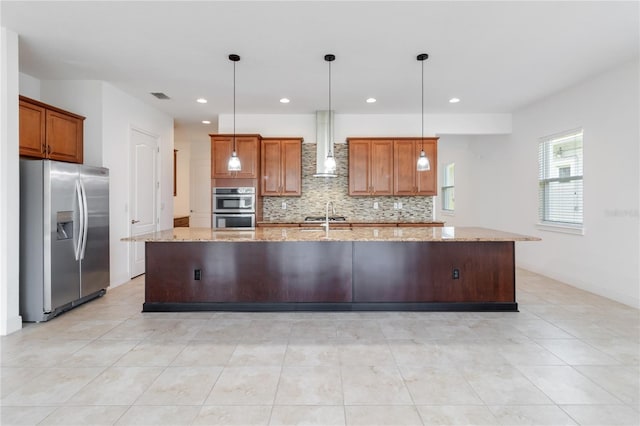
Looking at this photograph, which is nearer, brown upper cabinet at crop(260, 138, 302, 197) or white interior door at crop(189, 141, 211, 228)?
brown upper cabinet at crop(260, 138, 302, 197)

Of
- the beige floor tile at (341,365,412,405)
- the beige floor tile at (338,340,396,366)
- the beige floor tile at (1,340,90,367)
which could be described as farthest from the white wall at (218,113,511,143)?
the beige floor tile at (341,365,412,405)

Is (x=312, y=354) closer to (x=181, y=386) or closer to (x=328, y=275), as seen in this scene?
(x=181, y=386)

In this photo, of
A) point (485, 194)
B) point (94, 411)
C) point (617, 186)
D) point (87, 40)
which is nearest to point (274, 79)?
point (87, 40)

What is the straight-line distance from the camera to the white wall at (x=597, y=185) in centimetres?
388

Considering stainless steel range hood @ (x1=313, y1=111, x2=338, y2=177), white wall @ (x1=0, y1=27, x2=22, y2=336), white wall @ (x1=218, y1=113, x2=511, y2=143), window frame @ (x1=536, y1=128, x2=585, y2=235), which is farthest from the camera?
white wall @ (x1=218, y1=113, x2=511, y2=143)

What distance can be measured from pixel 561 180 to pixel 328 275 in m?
3.93

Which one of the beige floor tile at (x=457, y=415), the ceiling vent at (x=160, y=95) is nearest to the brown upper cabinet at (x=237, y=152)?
the ceiling vent at (x=160, y=95)

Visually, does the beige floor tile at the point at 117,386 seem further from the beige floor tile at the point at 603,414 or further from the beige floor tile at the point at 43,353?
the beige floor tile at the point at 603,414

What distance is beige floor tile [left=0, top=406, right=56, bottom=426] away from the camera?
1.83 metres

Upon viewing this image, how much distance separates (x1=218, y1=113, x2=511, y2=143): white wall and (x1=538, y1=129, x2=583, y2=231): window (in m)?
1.06

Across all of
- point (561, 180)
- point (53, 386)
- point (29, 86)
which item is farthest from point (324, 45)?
point (561, 180)

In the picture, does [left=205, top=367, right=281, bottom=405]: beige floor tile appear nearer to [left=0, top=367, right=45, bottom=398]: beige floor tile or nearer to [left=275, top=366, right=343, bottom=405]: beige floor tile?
[left=275, top=366, right=343, bottom=405]: beige floor tile

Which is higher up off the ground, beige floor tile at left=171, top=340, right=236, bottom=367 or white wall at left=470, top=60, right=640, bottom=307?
white wall at left=470, top=60, right=640, bottom=307

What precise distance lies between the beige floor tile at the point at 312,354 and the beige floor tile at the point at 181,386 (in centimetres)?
54
